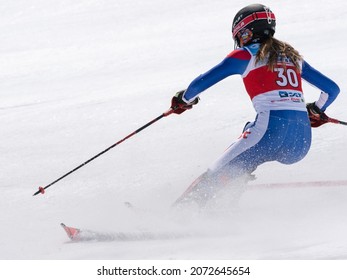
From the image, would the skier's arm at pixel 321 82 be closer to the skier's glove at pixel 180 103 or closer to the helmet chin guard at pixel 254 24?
the helmet chin guard at pixel 254 24

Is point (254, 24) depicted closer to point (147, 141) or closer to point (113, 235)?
point (113, 235)

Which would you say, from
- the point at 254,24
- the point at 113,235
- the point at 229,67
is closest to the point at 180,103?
the point at 229,67

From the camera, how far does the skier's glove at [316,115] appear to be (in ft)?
19.4

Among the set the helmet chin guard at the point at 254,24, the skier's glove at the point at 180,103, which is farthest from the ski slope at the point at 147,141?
the helmet chin guard at the point at 254,24

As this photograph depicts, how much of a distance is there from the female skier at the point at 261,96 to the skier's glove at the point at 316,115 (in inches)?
14.5

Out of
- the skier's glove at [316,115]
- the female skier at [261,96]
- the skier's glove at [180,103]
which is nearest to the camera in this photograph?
the female skier at [261,96]

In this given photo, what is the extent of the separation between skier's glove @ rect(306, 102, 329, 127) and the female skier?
14.5 inches

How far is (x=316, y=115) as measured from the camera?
19.5ft

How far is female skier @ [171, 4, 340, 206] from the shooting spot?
539cm

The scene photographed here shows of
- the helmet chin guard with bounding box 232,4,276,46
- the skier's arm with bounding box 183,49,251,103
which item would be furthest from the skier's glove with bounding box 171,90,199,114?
the helmet chin guard with bounding box 232,4,276,46

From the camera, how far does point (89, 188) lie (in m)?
6.89

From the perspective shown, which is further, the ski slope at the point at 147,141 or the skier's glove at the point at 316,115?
the skier's glove at the point at 316,115

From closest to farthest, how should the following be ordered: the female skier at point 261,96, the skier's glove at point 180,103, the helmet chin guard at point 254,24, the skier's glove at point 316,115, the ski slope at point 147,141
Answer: the ski slope at point 147,141 → the female skier at point 261,96 → the helmet chin guard at point 254,24 → the skier's glove at point 180,103 → the skier's glove at point 316,115

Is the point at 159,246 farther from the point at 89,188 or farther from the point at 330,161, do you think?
the point at 330,161
